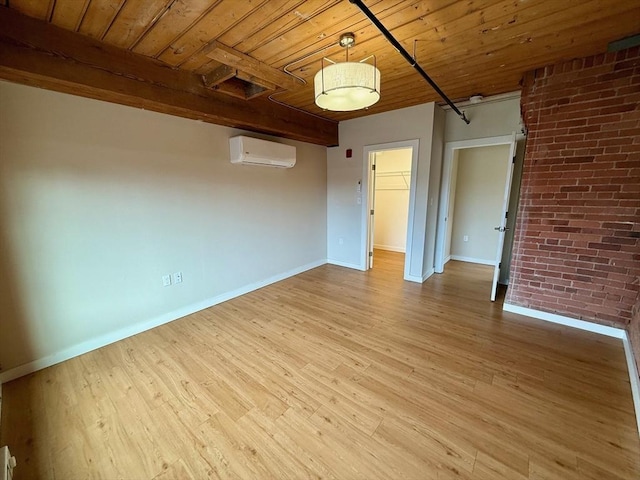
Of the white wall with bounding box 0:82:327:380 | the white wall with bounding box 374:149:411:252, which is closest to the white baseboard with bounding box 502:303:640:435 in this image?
the white wall with bounding box 374:149:411:252

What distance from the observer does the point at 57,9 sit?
1578 mm

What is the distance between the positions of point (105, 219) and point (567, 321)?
4662mm

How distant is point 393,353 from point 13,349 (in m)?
3.07

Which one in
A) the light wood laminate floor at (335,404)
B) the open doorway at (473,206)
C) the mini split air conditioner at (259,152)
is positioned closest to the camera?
the light wood laminate floor at (335,404)

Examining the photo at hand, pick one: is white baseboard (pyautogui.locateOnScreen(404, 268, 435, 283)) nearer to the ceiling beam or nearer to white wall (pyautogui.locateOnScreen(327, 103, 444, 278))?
white wall (pyautogui.locateOnScreen(327, 103, 444, 278))

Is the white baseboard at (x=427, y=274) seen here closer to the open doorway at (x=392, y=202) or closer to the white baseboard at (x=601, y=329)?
the open doorway at (x=392, y=202)

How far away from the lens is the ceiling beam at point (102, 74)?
164 cm

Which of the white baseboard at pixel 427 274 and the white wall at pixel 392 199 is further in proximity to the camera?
the white wall at pixel 392 199

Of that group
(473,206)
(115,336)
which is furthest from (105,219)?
(473,206)

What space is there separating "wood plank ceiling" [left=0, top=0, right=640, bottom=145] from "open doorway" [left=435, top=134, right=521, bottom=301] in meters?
2.14

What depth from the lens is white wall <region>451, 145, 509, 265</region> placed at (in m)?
4.68

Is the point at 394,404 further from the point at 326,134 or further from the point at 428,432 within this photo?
the point at 326,134

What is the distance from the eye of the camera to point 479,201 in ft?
16.1

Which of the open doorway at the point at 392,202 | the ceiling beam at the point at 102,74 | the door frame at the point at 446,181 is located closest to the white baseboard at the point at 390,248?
the open doorway at the point at 392,202
